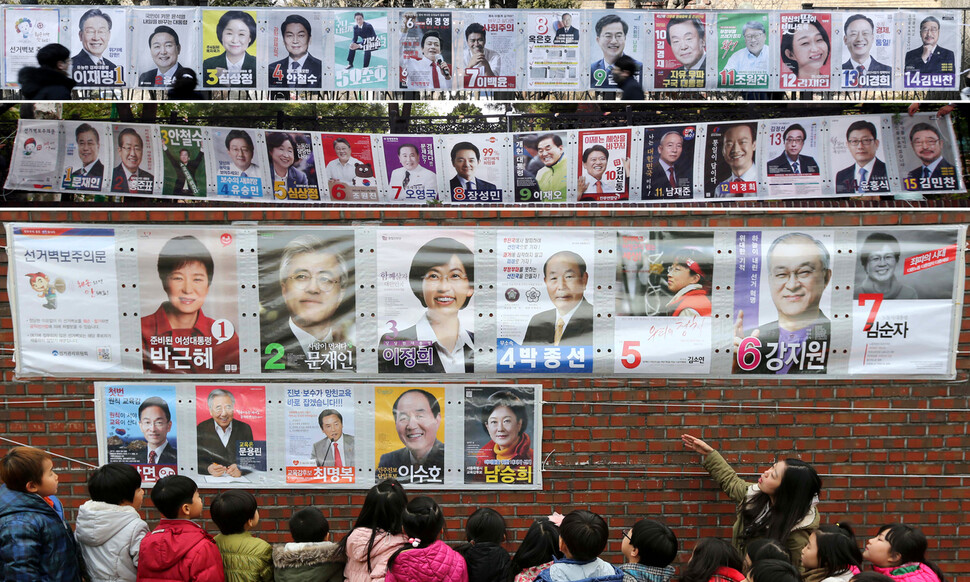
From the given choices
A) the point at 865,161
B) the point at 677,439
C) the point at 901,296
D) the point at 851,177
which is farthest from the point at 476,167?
the point at 901,296

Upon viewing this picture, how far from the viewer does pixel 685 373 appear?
479 centimetres

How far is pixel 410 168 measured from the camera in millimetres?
5969


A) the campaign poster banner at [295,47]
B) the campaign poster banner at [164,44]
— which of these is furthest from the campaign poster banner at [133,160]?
the campaign poster banner at [295,47]

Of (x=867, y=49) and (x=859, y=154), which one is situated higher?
(x=867, y=49)

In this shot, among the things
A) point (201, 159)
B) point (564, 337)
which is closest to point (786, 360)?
point (564, 337)

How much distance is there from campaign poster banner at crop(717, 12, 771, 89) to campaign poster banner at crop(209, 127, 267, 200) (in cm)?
397

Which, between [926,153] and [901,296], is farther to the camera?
[926,153]

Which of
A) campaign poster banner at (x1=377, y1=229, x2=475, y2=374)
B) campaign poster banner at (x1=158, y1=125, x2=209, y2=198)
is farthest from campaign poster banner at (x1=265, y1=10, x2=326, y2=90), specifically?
campaign poster banner at (x1=377, y1=229, x2=475, y2=374)

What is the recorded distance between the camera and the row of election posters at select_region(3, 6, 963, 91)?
5875 mm

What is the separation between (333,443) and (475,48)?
3.40 metres

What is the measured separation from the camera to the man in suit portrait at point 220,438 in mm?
4809

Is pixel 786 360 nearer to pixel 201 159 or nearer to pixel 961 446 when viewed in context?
pixel 961 446

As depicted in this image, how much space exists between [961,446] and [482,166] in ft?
13.2

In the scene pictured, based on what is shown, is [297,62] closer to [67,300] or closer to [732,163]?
[67,300]
